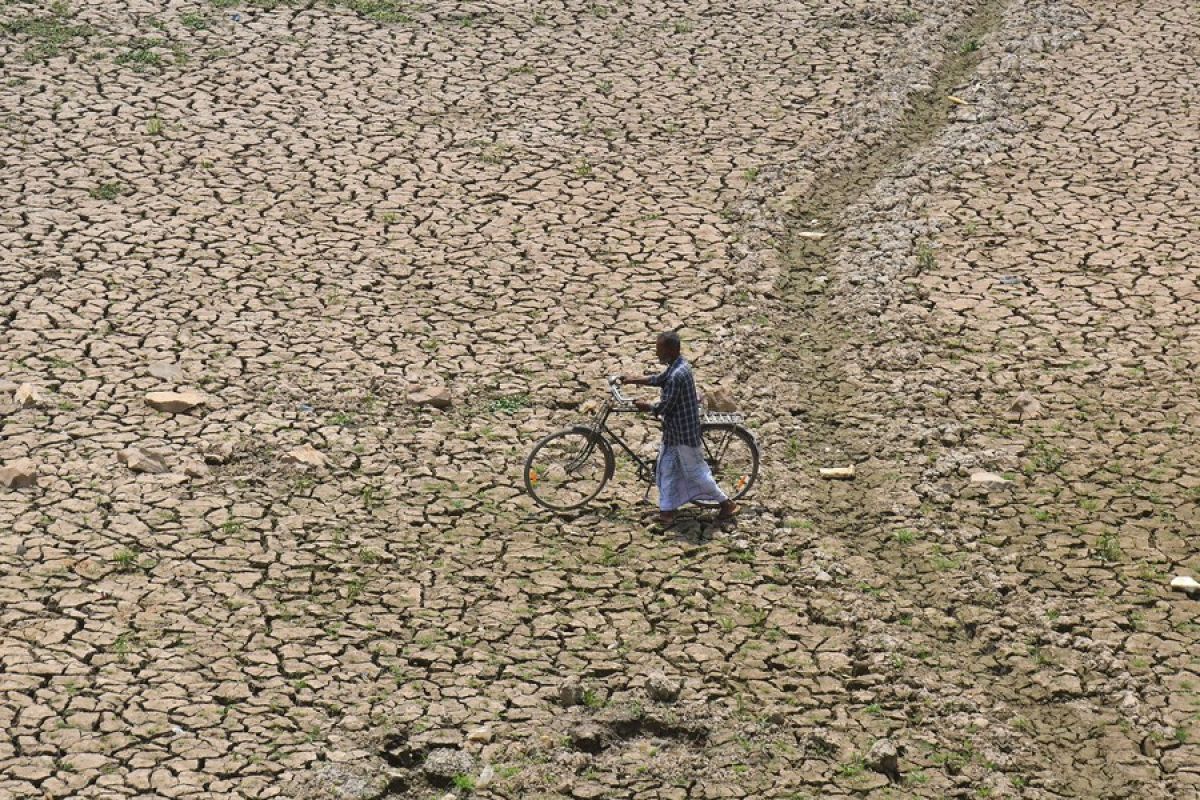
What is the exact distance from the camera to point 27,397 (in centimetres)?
946

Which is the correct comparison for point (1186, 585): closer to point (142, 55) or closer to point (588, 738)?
point (588, 738)

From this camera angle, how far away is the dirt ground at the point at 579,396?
7238mm

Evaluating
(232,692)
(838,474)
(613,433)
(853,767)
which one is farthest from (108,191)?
(853,767)

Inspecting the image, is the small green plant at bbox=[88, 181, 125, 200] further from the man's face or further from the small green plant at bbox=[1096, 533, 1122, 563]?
the small green plant at bbox=[1096, 533, 1122, 563]

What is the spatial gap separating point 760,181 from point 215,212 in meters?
4.56

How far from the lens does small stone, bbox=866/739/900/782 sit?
7.03 m

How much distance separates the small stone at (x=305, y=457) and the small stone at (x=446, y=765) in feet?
8.61

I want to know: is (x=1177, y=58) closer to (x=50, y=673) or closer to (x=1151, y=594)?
(x=1151, y=594)

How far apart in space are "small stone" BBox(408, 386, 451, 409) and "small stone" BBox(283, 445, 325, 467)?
2.73ft

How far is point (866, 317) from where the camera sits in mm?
11164

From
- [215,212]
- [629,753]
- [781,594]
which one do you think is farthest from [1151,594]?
[215,212]

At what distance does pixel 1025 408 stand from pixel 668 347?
279 cm

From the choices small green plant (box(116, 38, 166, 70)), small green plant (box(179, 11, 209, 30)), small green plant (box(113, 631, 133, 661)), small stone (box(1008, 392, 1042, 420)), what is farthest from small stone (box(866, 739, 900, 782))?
small green plant (box(179, 11, 209, 30))

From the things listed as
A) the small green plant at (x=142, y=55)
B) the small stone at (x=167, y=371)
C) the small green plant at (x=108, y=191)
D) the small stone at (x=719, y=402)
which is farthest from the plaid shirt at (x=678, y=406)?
the small green plant at (x=142, y=55)
